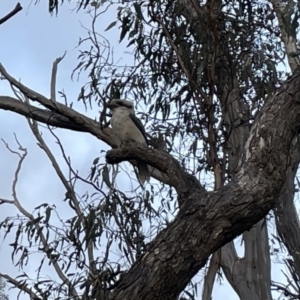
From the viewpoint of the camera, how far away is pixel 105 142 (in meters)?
4.08

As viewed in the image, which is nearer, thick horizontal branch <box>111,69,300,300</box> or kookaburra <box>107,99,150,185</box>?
thick horizontal branch <box>111,69,300,300</box>

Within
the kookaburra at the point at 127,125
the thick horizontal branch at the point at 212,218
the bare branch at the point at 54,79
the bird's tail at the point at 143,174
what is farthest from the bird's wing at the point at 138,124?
the thick horizontal branch at the point at 212,218

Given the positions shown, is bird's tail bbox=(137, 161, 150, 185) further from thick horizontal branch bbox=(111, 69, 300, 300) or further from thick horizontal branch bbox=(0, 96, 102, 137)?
thick horizontal branch bbox=(111, 69, 300, 300)

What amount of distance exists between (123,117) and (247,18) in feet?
3.01

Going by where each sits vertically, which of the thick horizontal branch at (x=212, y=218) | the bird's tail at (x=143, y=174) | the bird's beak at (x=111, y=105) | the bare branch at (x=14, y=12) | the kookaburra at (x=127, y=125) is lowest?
the thick horizontal branch at (x=212, y=218)

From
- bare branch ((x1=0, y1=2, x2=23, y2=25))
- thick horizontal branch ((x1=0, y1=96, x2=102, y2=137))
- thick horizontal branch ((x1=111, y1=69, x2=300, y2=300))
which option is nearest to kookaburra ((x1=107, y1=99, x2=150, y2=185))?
thick horizontal branch ((x1=0, y1=96, x2=102, y2=137))

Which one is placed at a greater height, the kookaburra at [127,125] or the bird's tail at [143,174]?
the kookaburra at [127,125]

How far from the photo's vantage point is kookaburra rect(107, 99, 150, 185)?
160 inches

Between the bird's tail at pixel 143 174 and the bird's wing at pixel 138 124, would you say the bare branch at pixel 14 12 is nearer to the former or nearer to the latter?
the bird's tail at pixel 143 174

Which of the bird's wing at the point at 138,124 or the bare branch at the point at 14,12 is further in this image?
the bird's wing at the point at 138,124

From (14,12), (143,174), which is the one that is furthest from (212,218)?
(143,174)

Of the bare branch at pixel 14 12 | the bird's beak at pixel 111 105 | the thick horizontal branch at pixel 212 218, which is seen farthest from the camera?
the bird's beak at pixel 111 105

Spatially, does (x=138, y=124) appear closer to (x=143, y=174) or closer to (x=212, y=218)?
(x=143, y=174)

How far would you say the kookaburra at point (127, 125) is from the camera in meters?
4.07
